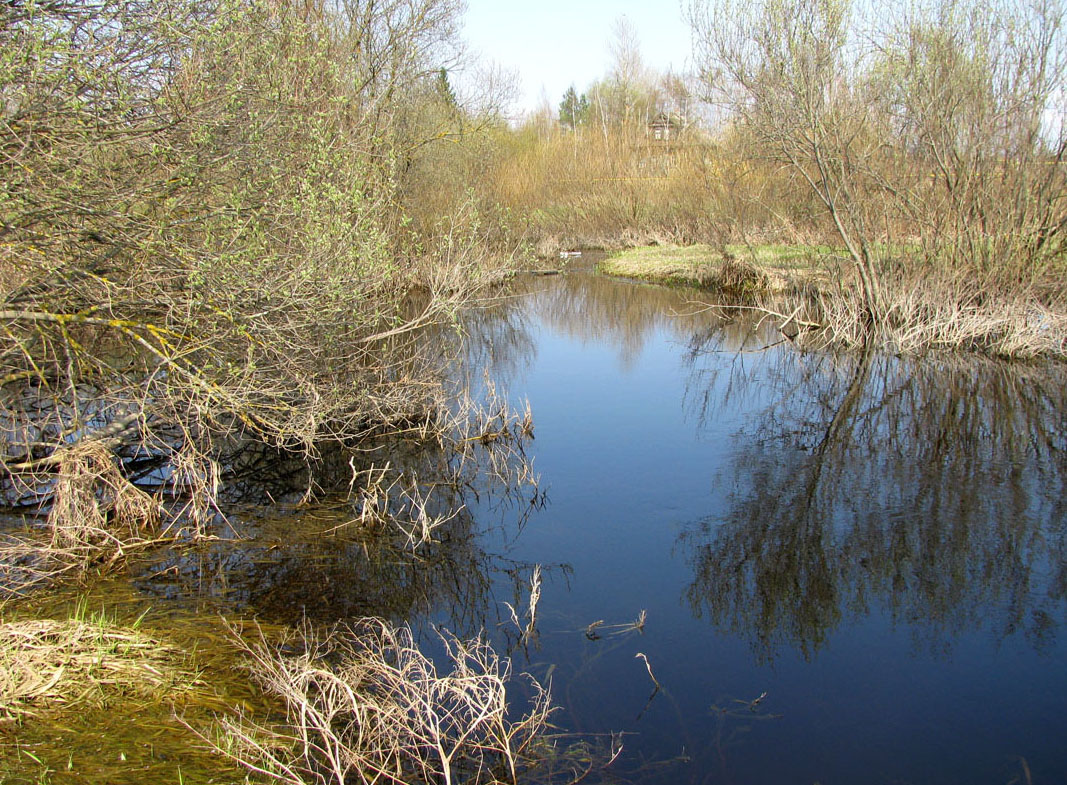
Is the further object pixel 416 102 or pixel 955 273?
pixel 416 102

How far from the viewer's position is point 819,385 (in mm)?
11133

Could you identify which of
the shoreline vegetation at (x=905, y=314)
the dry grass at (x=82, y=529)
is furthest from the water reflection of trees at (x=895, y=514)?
the dry grass at (x=82, y=529)

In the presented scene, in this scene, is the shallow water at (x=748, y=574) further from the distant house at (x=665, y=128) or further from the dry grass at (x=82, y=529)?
the distant house at (x=665, y=128)


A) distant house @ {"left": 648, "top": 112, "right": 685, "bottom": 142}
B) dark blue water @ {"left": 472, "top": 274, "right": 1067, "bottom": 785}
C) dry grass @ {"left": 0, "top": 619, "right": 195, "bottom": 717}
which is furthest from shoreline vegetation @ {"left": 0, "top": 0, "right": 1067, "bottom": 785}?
distant house @ {"left": 648, "top": 112, "right": 685, "bottom": 142}

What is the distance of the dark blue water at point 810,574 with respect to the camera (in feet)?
13.8

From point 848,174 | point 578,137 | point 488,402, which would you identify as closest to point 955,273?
point 848,174

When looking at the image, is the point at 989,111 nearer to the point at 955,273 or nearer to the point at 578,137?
the point at 955,273

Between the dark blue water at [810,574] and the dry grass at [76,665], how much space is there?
6.54 ft

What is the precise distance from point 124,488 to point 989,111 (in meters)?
11.9

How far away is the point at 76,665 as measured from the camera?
4.27 metres

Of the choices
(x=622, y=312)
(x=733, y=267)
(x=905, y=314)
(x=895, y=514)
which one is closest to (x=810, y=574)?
(x=895, y=514)

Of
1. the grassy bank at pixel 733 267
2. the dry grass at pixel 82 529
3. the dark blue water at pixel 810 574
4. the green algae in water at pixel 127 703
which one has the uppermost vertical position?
the grassy bank at pixel 733 267

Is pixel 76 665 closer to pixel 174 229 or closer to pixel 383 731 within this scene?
pixel 383 731

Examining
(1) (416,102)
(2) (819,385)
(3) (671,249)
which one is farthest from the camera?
(3) (671,249)
